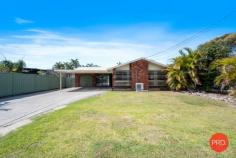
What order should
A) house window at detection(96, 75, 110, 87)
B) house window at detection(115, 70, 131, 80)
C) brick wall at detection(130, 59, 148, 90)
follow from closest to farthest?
brick wall at detection(130, 59, 148, 90)
house window at detection(115, 70, 131, 80)
house window at detection(96, 75, 110, 87)

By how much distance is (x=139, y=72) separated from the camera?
22.2m

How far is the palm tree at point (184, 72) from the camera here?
64.5ft

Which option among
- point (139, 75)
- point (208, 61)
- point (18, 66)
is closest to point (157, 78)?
Answer: point (139, 75)

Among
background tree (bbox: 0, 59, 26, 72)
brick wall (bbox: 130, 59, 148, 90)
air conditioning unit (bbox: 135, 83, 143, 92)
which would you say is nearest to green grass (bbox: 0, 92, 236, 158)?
air conditioning unit (bbox: 135, 83, 143, 92)

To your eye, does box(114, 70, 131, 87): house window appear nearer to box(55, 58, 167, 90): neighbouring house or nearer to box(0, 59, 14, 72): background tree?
box(55, 58, 167, 90): neighbouring house

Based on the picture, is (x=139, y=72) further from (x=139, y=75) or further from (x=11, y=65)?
(x=11, y=65)

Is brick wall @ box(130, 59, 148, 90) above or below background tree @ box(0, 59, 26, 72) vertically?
below

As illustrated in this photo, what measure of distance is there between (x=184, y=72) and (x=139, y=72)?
471 centimetres

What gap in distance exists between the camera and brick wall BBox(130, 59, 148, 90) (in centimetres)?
2214

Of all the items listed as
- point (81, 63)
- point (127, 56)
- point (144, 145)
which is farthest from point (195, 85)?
point (81, 63)

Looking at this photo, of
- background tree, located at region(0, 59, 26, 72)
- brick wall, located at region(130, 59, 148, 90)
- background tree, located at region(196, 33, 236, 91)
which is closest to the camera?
background tree, located at region(196, 33, 236, 91)

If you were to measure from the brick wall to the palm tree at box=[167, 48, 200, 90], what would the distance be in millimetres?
2557

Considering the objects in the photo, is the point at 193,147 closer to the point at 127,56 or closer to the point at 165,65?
the point at 165,65

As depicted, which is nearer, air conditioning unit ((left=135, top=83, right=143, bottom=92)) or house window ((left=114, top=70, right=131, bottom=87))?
air conditioning unit ((left=135, top=83, right=143, bottom=92))
